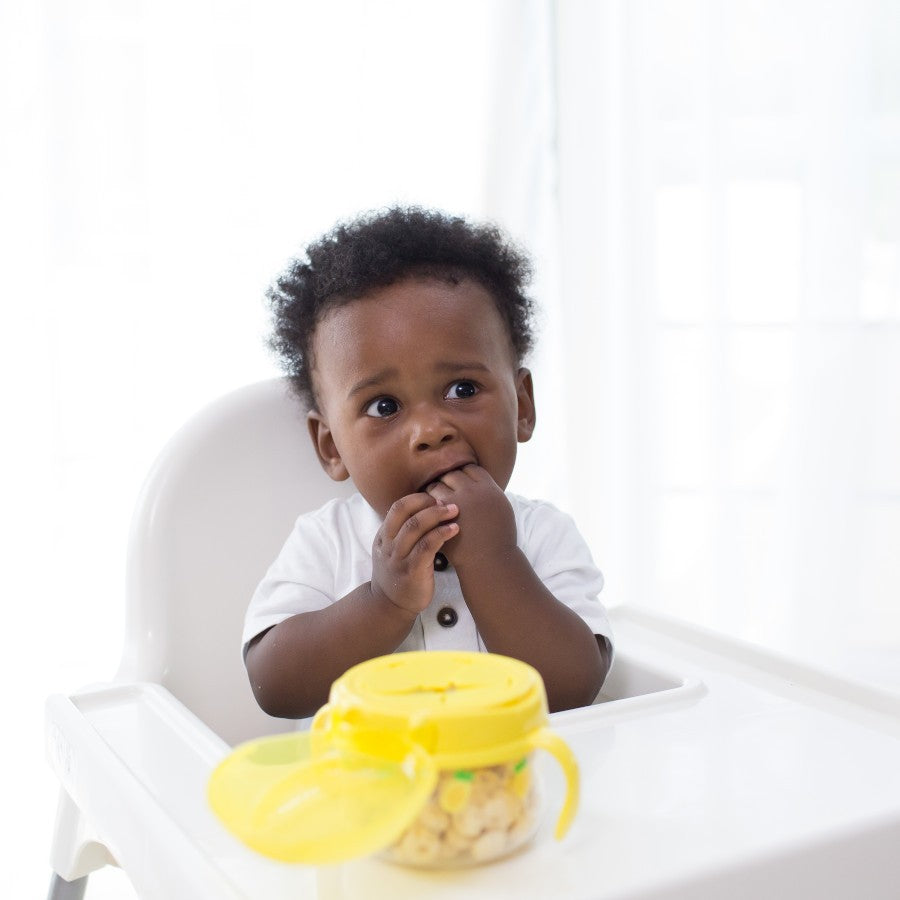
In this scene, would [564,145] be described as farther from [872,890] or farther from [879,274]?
[872,890]

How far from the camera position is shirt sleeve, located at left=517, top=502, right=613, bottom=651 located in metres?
0.87

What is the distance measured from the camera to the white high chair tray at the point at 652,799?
18.7 inches

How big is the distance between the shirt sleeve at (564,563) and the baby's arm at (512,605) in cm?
2

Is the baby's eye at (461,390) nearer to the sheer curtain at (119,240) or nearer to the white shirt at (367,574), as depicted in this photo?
the white shirt at (367,574)

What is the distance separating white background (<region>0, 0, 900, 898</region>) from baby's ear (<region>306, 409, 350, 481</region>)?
758 millimetres

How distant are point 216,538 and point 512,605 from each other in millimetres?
315

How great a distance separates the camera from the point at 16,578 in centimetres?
162

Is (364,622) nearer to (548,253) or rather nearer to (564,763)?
(564,763)

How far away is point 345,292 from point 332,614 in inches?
10.4

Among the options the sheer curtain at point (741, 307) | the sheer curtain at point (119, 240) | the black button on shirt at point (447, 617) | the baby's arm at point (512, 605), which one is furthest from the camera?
the sheer curtain at point (741, 307)

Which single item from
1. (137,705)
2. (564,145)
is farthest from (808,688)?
(564,145)

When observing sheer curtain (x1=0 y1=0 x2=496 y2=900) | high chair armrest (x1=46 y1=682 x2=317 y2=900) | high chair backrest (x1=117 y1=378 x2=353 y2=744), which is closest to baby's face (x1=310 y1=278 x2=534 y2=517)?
high chair backrest (x1=117 y1=378 x2=353 y2=744)

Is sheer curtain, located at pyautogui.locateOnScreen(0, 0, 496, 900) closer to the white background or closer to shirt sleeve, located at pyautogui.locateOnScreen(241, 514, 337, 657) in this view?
the white background

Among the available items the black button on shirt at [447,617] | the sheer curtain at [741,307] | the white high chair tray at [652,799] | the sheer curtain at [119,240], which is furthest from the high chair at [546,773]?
the sheer curtain at [741,307]
